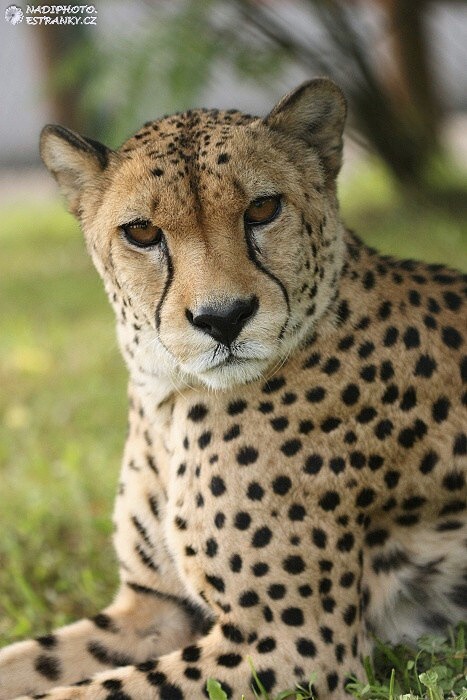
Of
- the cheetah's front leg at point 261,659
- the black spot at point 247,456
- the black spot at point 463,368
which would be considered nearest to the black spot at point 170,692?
the cheetah's front leg at point 261,659

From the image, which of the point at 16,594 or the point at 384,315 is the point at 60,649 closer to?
the point at 16,594

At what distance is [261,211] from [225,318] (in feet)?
0.99

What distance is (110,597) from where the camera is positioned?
3.20 m

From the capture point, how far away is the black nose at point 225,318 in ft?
7.09

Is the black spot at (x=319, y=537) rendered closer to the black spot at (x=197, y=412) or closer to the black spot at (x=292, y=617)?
the black spot at (x=292, y=617)

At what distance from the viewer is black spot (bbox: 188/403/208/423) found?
248 centimetres

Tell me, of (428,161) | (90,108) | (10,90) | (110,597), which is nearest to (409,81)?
(428,161)

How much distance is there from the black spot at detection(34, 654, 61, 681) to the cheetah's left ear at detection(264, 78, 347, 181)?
132 cm

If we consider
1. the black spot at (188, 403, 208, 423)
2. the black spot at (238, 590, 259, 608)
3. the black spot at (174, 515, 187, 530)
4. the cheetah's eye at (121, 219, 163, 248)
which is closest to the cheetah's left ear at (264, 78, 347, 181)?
the cheetah's eye at (121, 219, 163, 248)

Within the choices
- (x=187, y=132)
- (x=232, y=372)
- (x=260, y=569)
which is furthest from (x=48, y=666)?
(x=187, y=132)

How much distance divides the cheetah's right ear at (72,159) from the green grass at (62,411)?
49 cm

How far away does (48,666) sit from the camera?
2.67 meters

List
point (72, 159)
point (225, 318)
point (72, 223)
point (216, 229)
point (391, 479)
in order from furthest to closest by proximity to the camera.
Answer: point (72, 223), point (72, 159), point (391, 479), point (216, 229), point (225, 318)

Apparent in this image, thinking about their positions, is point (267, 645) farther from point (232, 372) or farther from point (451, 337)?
point (451, 337)
